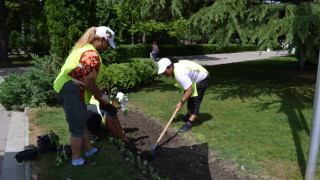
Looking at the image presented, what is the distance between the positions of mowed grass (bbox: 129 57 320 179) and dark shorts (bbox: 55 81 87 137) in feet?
6.79

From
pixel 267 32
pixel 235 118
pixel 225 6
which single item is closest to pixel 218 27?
pixel 225 6

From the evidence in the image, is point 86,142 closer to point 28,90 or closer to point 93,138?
point 93,138

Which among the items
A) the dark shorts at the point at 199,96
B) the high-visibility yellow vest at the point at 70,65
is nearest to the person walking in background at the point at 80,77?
the high-visibility yellow vest at the point at 70,65

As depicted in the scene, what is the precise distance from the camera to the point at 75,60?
10.3 feet

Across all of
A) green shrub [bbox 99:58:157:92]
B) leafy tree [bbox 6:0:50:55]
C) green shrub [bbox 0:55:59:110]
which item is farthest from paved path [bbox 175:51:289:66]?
green shrub [bbox 0:55:59:110]

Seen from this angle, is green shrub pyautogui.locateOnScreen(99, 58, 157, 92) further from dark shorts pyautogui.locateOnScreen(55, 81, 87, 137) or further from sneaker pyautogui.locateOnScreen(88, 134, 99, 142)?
dark shorts pyautogui.locateOnScreen(55, 81, 87, 137)

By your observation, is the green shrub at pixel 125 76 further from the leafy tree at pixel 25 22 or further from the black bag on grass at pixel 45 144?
the leafy tree at pixel 25 22

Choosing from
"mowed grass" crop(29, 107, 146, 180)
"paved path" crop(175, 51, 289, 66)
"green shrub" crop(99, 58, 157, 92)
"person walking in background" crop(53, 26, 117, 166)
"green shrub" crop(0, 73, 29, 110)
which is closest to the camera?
"person walking in background" crop(53, 26, 117, 166)

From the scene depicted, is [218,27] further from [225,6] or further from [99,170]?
[99,170]

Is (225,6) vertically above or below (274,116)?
above

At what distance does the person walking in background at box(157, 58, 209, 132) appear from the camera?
454 cm

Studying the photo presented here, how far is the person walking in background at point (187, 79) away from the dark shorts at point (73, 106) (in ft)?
5.11

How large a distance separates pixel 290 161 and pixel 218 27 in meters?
3.60

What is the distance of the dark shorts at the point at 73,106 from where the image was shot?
322 cm
